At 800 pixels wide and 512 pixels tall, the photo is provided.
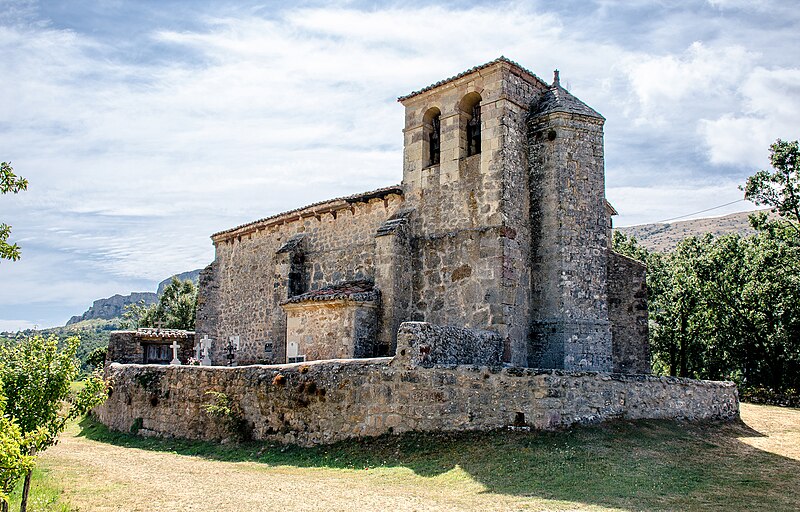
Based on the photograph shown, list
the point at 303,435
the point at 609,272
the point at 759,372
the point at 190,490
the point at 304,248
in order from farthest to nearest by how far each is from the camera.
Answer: the point at 759,372 → the point at 304,248 → the point at 609,272 → the point at 303,435 → the point at 190,490

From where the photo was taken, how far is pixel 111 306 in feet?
539

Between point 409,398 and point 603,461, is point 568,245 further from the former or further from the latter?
point 603,461

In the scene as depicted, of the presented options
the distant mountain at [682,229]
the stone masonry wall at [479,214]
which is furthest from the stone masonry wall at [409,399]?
the distant mountain at [682,229]

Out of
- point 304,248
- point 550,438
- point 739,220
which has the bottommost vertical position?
point 550,438

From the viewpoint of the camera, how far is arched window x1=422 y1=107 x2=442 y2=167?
64.3ft

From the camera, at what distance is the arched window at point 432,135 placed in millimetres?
19594

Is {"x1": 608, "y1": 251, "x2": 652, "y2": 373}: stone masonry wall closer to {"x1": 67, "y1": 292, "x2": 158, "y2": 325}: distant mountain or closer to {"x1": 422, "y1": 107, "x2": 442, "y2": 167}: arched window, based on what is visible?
{"x1": 422, "y1": 107, "x2": 442, "y2": 167}: arched window

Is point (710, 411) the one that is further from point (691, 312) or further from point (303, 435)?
point (691, 312)

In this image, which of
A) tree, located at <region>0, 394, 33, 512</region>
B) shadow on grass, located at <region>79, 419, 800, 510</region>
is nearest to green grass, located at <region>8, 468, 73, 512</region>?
tree, located at <region>0, 394, 33, 512</region>

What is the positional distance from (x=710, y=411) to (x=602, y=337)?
312 cm

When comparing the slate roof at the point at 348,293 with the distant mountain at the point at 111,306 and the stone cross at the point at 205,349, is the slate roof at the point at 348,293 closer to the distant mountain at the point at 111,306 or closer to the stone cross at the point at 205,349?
the stone cross at the point at 205,349

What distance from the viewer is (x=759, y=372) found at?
31.8 meters

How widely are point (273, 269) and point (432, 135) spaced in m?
8.66

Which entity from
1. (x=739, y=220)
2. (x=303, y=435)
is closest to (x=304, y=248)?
(x=303, y=435)
